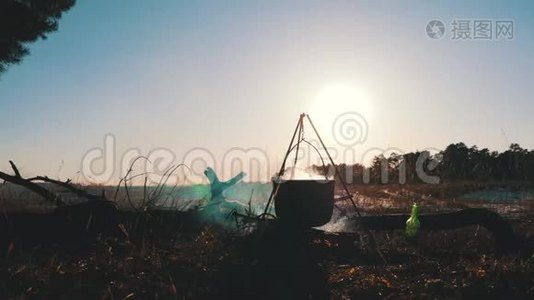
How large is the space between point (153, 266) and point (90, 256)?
2.99ft

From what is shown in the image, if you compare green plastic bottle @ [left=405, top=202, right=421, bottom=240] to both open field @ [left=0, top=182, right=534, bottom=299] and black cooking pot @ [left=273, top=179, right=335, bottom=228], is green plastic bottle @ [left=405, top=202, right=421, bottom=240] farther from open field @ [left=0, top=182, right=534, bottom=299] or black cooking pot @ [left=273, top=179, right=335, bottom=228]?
black cooking pot @ [left=273, top=179, right=335, bottom=228]

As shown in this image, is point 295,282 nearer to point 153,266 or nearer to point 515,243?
point 153,266

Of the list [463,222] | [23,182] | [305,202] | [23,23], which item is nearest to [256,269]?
[305,202]

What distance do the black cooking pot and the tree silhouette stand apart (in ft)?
18.9

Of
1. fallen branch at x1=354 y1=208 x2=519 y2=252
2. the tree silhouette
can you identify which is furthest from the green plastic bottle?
the tree silhouette

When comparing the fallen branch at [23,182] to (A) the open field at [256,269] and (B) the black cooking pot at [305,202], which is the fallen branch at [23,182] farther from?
(B) the black cooking pot at [305,202]

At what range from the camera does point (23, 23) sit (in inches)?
377

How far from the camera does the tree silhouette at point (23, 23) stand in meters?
9.43

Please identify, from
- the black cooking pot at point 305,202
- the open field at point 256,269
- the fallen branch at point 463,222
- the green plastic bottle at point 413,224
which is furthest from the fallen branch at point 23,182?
the green plastic bottle at point 413,224

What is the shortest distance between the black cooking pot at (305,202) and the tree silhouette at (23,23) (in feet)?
18.9

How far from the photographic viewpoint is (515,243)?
7238 mm

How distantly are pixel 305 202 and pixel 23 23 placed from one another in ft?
20.5

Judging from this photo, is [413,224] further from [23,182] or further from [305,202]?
[23,182]

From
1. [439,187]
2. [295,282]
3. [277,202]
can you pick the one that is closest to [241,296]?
[295,282]
